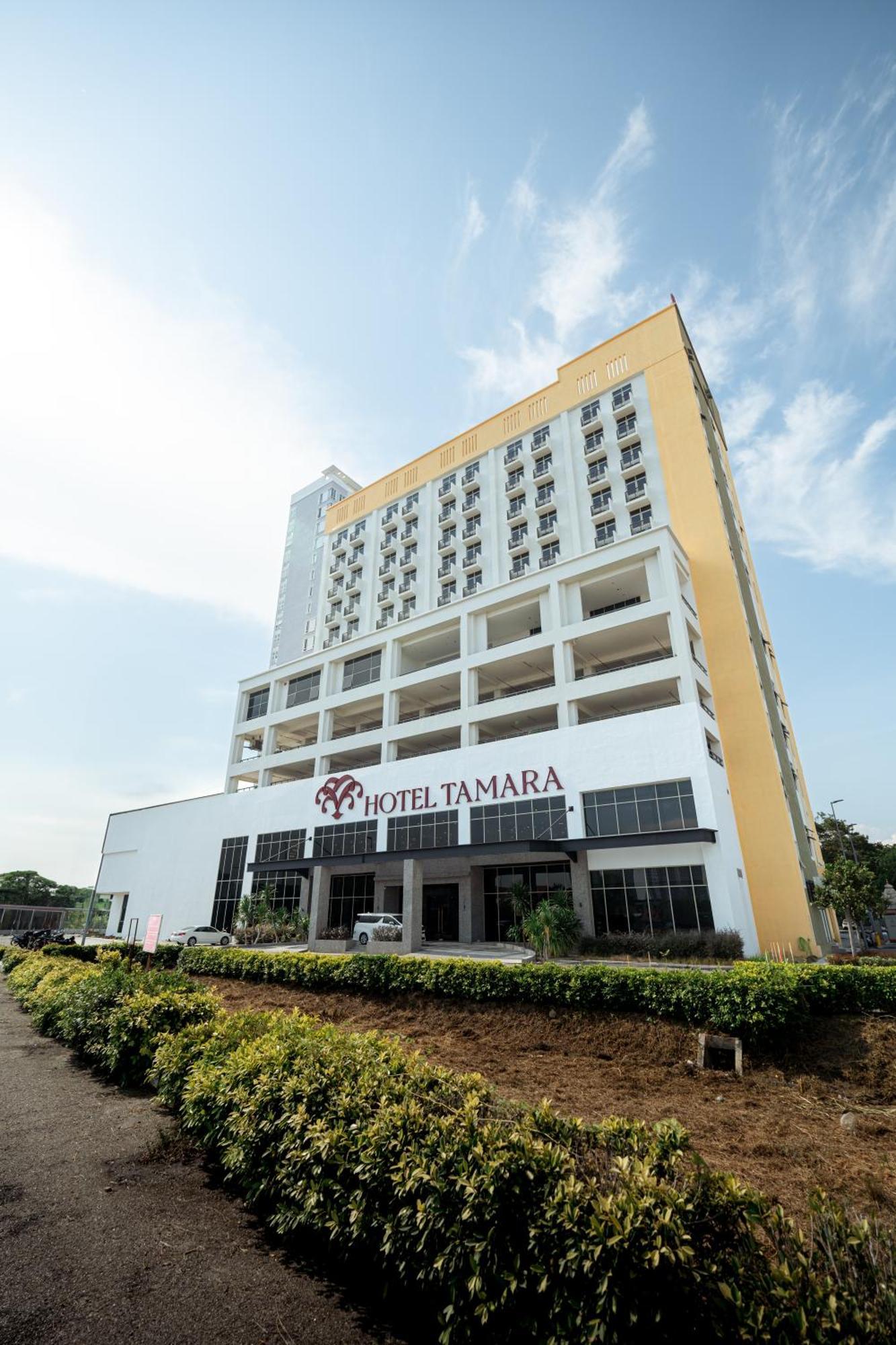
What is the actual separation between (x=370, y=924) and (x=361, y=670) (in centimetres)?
1816

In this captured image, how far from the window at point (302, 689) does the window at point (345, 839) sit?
1097cm

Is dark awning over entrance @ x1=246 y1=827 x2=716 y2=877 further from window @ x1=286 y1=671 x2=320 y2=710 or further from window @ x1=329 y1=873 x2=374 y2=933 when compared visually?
window @ x1=286 y1=671 x2=320 y2=710

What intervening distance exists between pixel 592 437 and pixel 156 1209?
4368 centimetres

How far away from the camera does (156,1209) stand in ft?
19.0

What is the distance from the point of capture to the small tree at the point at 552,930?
77.7 feet

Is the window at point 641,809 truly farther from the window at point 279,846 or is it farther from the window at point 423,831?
the window at point 279,846

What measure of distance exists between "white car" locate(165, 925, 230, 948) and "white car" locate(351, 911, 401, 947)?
32.3 feet

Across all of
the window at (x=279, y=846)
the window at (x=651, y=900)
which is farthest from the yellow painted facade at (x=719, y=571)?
the window at (x=279, y=846)

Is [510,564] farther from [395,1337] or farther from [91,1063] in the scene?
[395,1337]

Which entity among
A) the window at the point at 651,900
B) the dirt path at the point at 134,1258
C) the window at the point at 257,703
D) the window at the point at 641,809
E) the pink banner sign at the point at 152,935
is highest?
the window at the point at 257,703

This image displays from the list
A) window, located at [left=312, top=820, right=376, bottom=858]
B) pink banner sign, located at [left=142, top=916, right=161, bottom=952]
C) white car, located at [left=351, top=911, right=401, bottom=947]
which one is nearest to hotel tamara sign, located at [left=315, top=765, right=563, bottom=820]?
window, located at [left=312, top=820, right=376, bottom=858]

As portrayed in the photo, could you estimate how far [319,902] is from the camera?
111 feet

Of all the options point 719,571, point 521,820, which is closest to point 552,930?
point 521,820

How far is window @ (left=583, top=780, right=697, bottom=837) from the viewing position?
2575 cm
